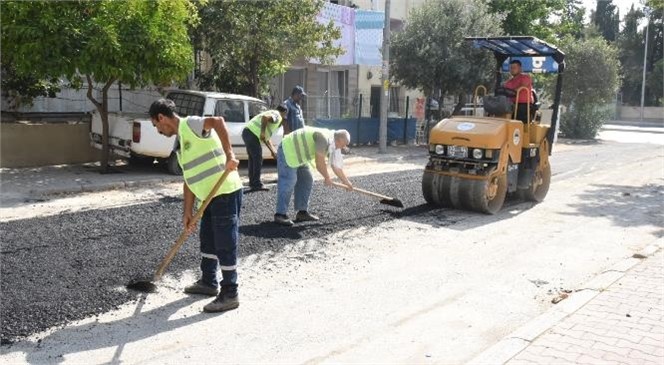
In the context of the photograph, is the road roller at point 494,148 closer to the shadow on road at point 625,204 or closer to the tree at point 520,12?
the shadow on road at point 625,204

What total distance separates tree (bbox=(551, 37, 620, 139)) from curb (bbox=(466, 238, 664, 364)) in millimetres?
24444

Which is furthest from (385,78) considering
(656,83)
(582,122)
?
(656,83)

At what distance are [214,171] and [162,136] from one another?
7285 millimetres

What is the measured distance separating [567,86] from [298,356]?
93.6 ft

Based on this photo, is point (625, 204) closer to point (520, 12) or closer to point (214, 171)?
point (214, 171)

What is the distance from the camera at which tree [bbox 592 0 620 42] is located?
68562 mm

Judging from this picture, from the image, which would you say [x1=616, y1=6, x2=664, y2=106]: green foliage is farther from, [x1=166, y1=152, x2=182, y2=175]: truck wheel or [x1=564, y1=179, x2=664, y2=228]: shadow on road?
[x1=166, y1=152, x2=182, y2=175]: truck wheel

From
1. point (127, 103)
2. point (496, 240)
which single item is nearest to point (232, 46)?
point (127, 103)

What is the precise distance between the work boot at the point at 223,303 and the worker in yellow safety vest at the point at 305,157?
8.49 feet

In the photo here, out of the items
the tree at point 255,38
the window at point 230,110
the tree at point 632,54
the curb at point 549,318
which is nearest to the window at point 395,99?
the tree at point 255,38

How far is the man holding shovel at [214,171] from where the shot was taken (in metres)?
5.09

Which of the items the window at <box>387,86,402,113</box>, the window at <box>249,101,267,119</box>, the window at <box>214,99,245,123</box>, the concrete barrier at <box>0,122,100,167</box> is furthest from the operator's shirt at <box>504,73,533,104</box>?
the window at <box>387,86,402,113</box>

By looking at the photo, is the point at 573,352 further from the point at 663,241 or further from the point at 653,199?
the point at 653,199

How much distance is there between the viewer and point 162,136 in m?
12.1
